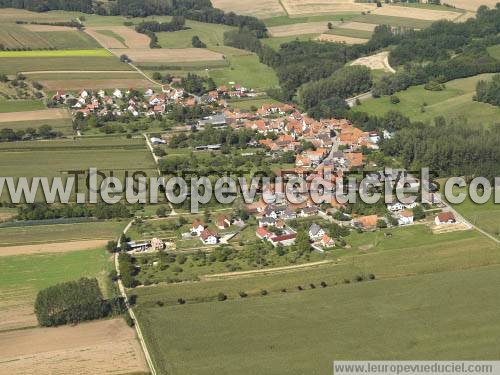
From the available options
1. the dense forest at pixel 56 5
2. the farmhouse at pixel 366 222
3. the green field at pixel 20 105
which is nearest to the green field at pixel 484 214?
the farmhouse at pixel 366 222

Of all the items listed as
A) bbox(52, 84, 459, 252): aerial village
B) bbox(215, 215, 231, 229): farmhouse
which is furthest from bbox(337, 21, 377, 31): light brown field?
bbox(215, 215, 231, 229): farmhouse

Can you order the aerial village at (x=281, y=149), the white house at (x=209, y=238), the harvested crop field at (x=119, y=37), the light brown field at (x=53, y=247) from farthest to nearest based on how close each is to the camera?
the harvested crop field at (x=119, y=37)
the aerial village at (x=281, y=149)
the white house at (x=209, y=238)
the light brown field at (x=53, y=247)

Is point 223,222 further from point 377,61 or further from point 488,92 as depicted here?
point 377,61

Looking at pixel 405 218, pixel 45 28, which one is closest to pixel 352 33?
pixel 45 28

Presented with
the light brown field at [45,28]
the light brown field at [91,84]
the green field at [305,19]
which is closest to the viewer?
the light brown field at [91,84]

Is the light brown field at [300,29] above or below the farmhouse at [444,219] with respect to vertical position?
above

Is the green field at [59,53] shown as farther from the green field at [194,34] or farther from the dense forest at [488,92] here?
the dense forest at [488,92]

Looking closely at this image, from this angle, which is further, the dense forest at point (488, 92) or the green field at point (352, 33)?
the green field at point (352, 33)

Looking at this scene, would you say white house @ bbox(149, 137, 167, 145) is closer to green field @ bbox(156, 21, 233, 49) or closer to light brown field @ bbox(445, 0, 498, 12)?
green field @ bbox(156, 21, 233, 49)
